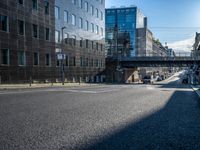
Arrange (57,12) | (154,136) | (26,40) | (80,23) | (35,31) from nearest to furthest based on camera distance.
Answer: (154,136) < (26,40) < (35,31) < (57,12) < (80,23)

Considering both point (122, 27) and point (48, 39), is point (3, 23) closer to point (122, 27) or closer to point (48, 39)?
point (48, 39)

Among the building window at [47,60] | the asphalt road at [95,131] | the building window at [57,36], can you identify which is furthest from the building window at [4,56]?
the asphalt road at [95,131]

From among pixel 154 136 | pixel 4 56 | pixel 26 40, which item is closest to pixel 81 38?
pixel 26 40

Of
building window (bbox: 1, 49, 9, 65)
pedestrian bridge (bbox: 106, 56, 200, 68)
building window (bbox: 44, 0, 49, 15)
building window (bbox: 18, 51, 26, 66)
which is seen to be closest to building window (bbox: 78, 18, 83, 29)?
building window (bbox: 44, 0, 49, 15)

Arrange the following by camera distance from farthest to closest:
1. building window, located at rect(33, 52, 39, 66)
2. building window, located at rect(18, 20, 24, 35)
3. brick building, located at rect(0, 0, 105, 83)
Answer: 1. building window, located at rect(33, 52, 39, 66)
2. building window, located at rect(18, 20, 24, 35)
3. brick building, located at rect(0, 0, 105, 83)

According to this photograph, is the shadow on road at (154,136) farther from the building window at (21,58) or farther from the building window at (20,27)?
the building window at (20,27)

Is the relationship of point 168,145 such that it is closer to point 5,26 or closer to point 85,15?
point 5,26

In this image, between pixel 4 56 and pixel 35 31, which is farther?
pixel 35 31

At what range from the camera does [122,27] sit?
10250cm

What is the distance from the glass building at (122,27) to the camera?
9600 cm

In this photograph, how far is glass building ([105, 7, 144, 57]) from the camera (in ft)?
Answer: 315

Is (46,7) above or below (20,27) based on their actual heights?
above

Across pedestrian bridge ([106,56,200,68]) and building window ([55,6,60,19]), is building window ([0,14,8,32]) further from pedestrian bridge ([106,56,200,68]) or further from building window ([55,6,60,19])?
pedestrian bridge ([106,56,200,68])

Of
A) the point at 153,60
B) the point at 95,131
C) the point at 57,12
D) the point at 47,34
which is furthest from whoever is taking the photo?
the point at 153,60
